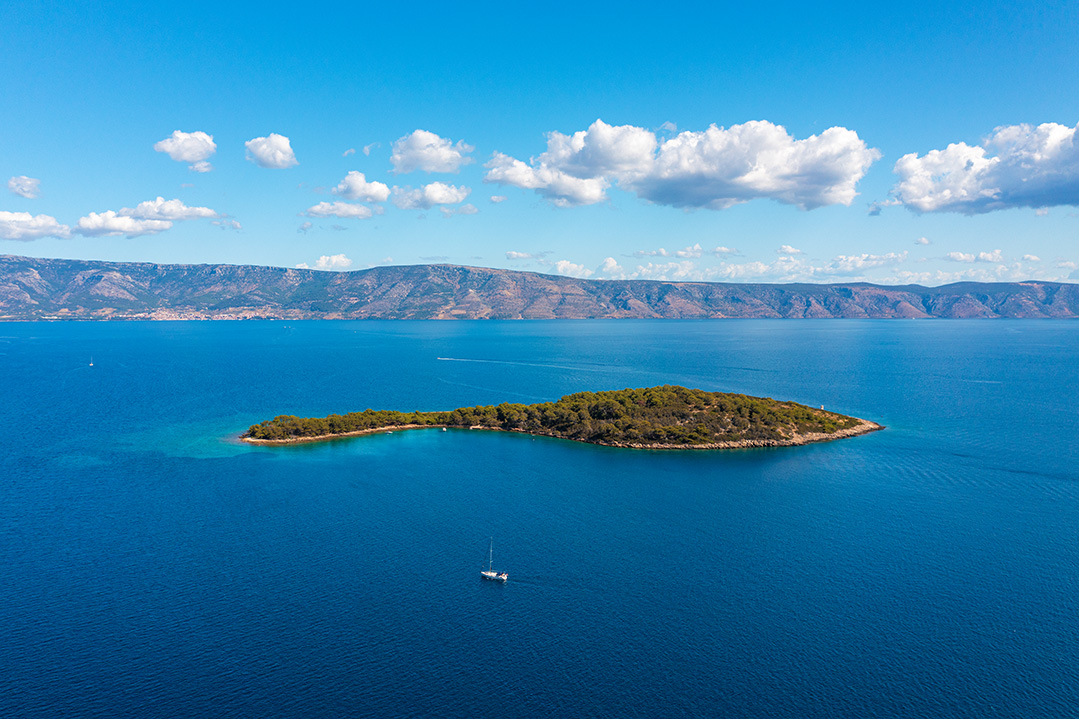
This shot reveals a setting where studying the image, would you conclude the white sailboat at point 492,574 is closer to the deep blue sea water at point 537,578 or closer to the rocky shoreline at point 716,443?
the deep blue sea water at point 537,578

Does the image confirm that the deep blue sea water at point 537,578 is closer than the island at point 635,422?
Yes

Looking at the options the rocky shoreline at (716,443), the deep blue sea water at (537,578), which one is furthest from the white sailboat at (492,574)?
the rocky shoreline at (716,443)

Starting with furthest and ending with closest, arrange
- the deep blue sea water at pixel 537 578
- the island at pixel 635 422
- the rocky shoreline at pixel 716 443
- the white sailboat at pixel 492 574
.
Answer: the island at pixel 635 422
the rocky shoreline at pixel 716 443
the white sailboat at pixel 492 574
the deep blue sea water at pixel 537 578

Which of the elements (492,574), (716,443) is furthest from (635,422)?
(492,574)

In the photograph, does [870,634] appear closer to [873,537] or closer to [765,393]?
[873,537]

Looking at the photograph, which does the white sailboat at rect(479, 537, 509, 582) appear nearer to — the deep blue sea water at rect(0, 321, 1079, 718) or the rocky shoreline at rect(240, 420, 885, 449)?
the deep blue sea water at rect(0, 321, 1079, 718)

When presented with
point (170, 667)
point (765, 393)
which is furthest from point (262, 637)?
point (765, 393)
